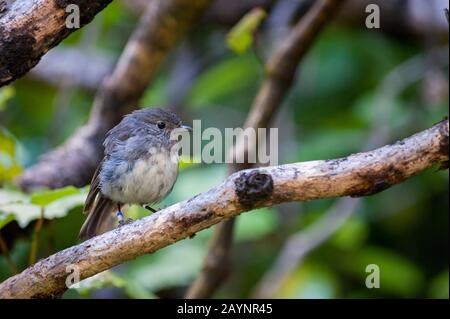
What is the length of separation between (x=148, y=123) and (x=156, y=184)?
379 mm

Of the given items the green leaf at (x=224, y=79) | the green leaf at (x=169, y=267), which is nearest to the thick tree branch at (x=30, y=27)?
the green leaf at (x=169, y=267)

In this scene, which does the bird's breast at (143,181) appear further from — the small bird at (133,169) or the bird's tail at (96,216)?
the bird's tail at (96,216)

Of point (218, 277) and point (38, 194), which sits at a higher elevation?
point (38, 194)

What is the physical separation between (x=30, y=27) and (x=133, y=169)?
0.89m

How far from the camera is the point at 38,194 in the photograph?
10.0 ft

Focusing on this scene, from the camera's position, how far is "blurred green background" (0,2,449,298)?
199 inches

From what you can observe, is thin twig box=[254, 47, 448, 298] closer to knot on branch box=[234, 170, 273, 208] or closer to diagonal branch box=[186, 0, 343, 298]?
diagonal branch box=[186, 0, 343, 298]

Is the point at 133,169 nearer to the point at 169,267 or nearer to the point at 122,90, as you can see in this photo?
the point at 122,90

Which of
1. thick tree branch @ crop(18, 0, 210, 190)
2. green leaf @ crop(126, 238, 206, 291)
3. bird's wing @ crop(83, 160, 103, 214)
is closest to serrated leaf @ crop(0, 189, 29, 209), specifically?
bird's wing @ crop(83, 160, 103, 214)

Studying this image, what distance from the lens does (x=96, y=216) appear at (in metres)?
3.33

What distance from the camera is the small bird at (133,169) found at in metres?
3.20

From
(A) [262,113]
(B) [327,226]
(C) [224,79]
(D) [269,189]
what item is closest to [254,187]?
(D) [269,189]
